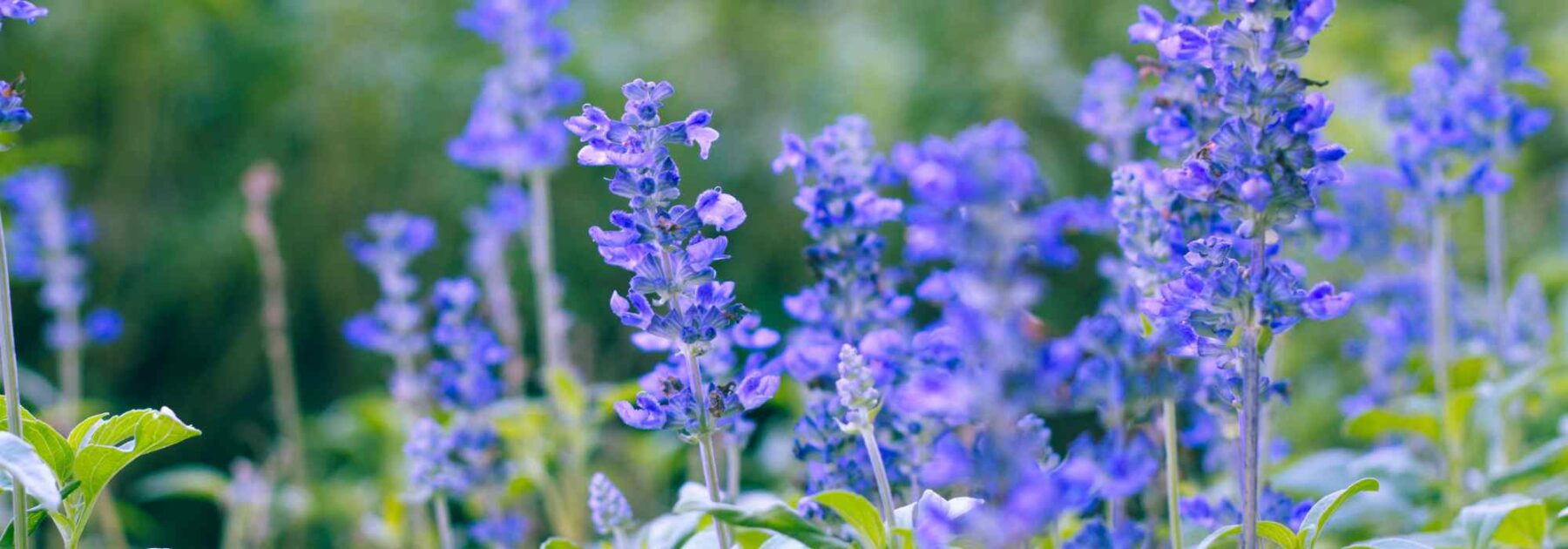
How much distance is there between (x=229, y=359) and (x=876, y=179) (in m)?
3.81

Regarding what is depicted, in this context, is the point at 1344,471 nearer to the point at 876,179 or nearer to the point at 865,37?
the point at 876,179

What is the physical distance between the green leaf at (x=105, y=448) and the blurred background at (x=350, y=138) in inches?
112

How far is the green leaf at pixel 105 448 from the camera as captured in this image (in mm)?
1729

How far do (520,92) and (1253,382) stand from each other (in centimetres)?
235

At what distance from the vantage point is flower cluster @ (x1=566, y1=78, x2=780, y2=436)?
5.25ft

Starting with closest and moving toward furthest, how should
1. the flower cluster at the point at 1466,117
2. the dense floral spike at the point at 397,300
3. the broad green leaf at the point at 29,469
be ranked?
the broad green leaf at the point at 29,469, the flower cluster at the point at 1466,117, the dense floral spike at the point at 397,300

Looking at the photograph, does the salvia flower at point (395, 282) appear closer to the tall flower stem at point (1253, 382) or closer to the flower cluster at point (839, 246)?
the flower cluster at point (839, 246)

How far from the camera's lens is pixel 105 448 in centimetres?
171

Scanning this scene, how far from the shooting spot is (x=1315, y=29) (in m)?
1.64

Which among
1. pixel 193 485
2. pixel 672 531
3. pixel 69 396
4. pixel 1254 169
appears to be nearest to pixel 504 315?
pixel 193 485

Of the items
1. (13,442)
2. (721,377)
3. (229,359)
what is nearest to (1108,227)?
(721,377)

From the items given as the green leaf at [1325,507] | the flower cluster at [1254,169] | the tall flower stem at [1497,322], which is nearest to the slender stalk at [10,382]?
the flower cluster at [1254,169]

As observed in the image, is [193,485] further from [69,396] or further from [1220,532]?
[1220,532]

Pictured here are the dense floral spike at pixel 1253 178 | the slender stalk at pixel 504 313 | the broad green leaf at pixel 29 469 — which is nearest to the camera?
the broad green leaf at pixel 29 469
